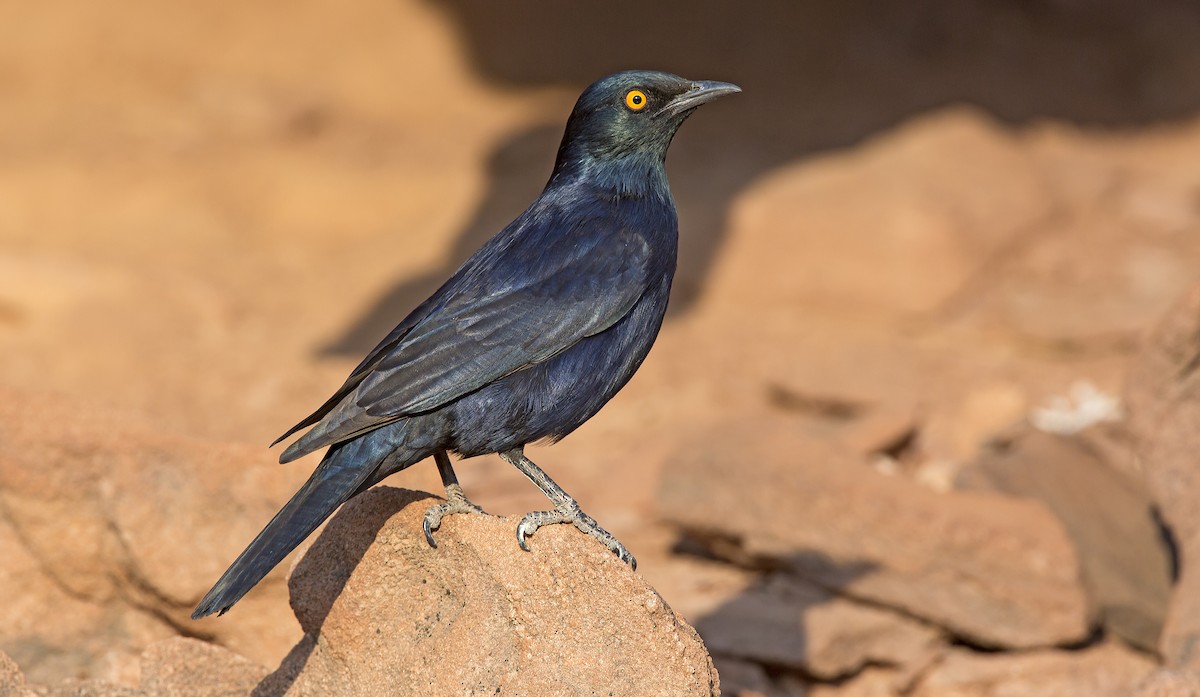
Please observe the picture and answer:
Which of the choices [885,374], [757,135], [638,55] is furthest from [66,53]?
[885,374]

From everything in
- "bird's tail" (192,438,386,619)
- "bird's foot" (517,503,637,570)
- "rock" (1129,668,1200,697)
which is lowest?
"rock" (1129,668,1200,697)

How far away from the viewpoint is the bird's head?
5.08m

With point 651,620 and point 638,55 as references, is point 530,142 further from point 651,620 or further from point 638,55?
point 651,620

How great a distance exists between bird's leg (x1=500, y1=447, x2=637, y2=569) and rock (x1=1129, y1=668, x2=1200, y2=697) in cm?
175

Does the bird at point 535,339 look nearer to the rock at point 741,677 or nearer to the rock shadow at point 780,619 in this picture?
the rock at point 741,677

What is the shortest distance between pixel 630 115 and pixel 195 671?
2.33 metres

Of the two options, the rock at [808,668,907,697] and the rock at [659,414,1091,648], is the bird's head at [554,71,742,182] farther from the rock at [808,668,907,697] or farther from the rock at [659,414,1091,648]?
the rock at [808,668,907,697]

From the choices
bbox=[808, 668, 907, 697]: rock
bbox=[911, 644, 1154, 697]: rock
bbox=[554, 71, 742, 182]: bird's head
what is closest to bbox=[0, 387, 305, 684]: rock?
bbox=[554, 71, 742, 182]: bird's head

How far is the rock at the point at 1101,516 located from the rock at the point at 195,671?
3.57 m

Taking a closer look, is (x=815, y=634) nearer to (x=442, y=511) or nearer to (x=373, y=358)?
(x=442, y=511)

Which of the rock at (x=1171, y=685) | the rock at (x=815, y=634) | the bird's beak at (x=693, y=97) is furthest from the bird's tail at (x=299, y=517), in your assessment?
the rock at (x=1171, y=685)

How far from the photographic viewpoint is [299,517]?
3.96 m

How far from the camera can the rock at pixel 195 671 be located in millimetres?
4523

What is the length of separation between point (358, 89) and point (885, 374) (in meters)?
6.87
